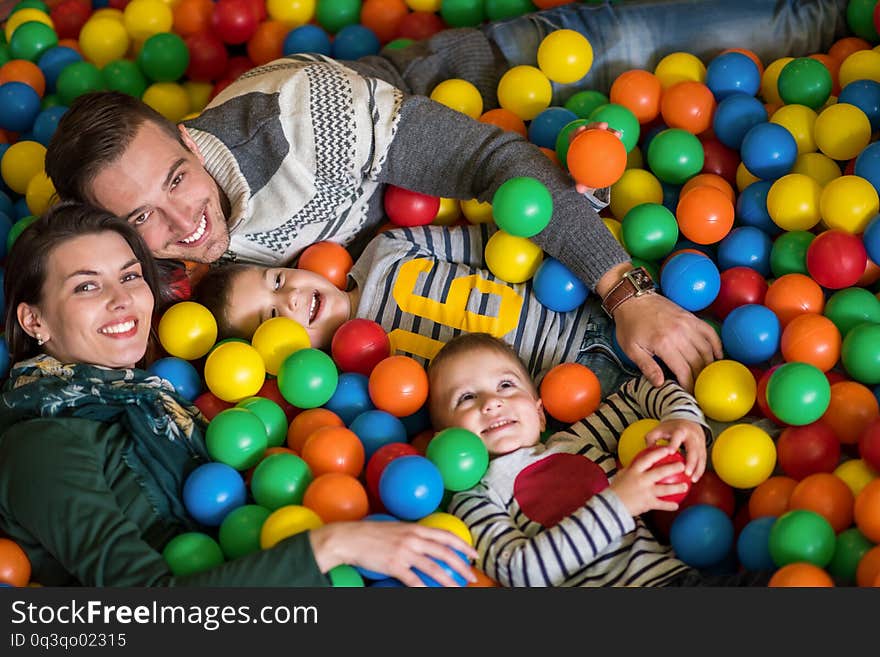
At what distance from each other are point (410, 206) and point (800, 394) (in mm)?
917

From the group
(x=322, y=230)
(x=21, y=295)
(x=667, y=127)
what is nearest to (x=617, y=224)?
(x=667, y=127)

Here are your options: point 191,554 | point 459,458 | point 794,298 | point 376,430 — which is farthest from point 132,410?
point 794,298

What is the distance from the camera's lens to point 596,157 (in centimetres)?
196

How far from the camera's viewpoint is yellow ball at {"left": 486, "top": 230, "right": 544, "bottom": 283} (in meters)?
2.06

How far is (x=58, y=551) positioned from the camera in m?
1.55

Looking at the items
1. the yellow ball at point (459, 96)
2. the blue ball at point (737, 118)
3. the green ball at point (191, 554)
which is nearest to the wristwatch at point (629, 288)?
the blue ball at point (737, 118)

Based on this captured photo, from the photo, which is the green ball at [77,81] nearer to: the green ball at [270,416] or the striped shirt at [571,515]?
the green ball at [270,416]

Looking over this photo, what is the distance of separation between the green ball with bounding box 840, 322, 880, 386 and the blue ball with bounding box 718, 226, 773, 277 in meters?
0.31

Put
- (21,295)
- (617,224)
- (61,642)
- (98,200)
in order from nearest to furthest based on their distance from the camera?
(61,642) → (21,295) → (98,200) → (617,224)

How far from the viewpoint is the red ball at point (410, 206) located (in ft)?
7.24

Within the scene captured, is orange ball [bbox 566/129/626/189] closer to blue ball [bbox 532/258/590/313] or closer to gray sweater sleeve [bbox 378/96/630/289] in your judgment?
gray sweater sleeve [bbox 378/96/630/289]

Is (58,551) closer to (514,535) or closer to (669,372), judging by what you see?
(514,535)

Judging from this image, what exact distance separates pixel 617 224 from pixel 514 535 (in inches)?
30.8

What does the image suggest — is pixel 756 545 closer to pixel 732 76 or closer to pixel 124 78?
pixel 732 76
